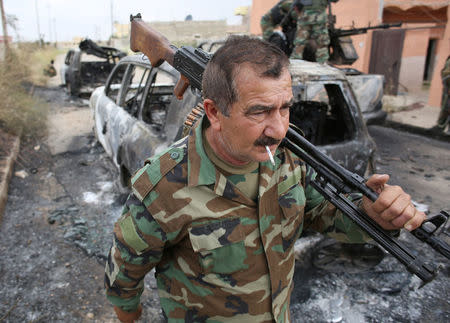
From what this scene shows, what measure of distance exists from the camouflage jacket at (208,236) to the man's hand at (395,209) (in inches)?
10.0

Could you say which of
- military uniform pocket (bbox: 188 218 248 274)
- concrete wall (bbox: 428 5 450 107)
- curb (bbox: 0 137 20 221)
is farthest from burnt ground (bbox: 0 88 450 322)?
concrete wall (bbox: 428 5 450 107)

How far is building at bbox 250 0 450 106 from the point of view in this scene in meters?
8.81

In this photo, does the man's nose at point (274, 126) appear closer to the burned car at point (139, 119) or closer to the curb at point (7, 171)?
the burned car at point (139, 119)

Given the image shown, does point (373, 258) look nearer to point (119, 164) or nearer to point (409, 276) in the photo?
point (409, 276)

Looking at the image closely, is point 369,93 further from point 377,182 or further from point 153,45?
point 377,182

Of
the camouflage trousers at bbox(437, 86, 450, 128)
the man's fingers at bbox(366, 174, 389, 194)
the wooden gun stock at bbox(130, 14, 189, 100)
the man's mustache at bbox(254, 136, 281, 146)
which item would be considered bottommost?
the camouflage trousers at bbox(437, 86, 450, 128)

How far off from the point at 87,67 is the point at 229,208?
471 inches

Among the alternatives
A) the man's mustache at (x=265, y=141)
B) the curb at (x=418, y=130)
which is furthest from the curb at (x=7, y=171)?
the curb at (x=418, y=130)

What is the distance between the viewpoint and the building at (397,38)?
8.81 meters

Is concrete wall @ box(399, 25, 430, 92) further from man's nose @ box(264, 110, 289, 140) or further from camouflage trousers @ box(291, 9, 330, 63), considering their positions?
man's nose @ box(264, 110, 289, 140)

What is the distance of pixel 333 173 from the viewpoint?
1.24 meters

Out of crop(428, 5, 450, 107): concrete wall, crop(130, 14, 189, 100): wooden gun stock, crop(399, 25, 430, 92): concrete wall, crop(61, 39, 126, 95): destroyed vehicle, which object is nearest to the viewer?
crop(130, 14, 189, 100): wooden gun stock

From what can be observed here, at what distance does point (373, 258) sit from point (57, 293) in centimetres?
247

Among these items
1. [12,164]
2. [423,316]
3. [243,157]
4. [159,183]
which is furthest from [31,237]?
[423,316]
